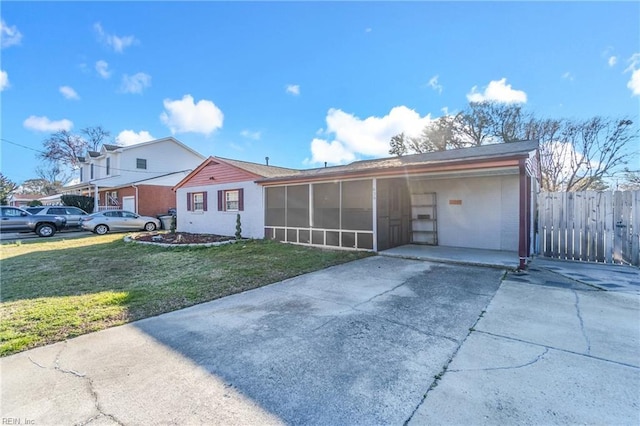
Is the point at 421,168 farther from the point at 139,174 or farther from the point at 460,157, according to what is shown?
the point at 139,174

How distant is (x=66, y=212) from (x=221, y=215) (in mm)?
10749

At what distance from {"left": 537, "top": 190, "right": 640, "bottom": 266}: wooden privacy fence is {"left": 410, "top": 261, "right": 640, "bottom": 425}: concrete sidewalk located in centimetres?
348

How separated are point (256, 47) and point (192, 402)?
42.0 feet

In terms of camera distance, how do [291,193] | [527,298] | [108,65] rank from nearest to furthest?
[527,298] → [291,193] → [108,65]

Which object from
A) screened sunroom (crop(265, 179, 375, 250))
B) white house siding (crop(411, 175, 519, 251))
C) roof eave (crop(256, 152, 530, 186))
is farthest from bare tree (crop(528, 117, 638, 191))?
screened sunroom (crop(265, 179, 375, 250))

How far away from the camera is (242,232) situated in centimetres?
1273

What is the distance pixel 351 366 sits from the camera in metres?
2.76

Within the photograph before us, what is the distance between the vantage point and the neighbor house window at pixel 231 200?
12750mm

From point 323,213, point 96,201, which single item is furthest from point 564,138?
point 96,201

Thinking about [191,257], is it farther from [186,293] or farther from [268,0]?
[268,0]

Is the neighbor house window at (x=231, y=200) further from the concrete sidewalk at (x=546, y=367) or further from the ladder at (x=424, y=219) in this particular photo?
the concrete sidewalk at (x=546, y=367)

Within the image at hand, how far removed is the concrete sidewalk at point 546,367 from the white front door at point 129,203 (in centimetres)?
2330

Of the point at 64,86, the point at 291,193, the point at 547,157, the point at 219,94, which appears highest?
the point at 64,86

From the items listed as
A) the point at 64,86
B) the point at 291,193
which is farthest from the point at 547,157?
the point at 64,86
